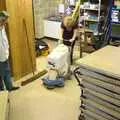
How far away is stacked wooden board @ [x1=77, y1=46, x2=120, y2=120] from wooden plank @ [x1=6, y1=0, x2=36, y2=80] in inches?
97.6

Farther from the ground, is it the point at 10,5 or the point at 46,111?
the point at 10,5

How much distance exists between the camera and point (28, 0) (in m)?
4.96

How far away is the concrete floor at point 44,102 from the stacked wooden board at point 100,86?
1284 mm

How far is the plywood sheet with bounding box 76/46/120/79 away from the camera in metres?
2.27

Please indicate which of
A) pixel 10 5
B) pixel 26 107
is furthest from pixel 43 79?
pixel 10 5

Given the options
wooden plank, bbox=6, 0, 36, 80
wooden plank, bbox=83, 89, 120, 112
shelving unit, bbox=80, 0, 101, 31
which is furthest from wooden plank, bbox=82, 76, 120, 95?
shelving unit, bbox=80, 0, 101, 31

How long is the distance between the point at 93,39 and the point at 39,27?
6.49ft

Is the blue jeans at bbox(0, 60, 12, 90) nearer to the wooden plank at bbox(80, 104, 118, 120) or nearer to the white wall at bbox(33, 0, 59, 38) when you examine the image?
the wooden plank at bbox(80, 104, 118, 120)

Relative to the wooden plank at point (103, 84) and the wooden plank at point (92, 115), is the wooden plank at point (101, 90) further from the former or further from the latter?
the wooden plank at point (92, 115)

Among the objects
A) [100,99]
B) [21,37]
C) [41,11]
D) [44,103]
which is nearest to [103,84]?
[100,99]

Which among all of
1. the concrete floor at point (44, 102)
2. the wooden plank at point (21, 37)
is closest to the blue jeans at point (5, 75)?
the concrete floor at point (44, 102)

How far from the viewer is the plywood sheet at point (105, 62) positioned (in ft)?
7.46

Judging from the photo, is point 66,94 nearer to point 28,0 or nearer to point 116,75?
point 28,0

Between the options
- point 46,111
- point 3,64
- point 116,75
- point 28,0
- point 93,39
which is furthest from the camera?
point 93,39
